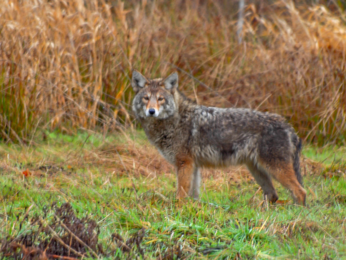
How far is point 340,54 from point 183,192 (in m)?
5.84

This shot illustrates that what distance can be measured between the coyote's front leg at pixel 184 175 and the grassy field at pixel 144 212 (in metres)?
0.23

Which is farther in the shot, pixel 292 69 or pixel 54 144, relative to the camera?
pixel 292 69

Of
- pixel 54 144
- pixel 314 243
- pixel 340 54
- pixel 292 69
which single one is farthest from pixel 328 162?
pixel 54 144

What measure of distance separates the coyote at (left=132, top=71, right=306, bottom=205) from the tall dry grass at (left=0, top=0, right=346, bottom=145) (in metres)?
1.64

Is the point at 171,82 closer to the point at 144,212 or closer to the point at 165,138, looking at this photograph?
the point at 165,138

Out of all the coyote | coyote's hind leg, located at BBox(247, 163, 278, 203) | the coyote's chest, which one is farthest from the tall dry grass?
A: coyote's hind leg, located at BBox(247, 163, 278, 203)

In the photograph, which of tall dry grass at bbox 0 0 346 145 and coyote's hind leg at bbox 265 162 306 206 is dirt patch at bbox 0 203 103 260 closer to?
coyote's hind leg at bbox 265 162 306 206

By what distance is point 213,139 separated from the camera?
582 cm

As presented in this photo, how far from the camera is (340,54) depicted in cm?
965

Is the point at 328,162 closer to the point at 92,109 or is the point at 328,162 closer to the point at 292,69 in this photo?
the point at 292,69

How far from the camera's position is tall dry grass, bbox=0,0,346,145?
755cm

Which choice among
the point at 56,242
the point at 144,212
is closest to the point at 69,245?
the point at 56,242

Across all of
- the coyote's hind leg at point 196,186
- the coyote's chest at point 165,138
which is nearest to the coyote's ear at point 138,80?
the coyote's chest at point 165,138

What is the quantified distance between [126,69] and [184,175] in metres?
3.86
